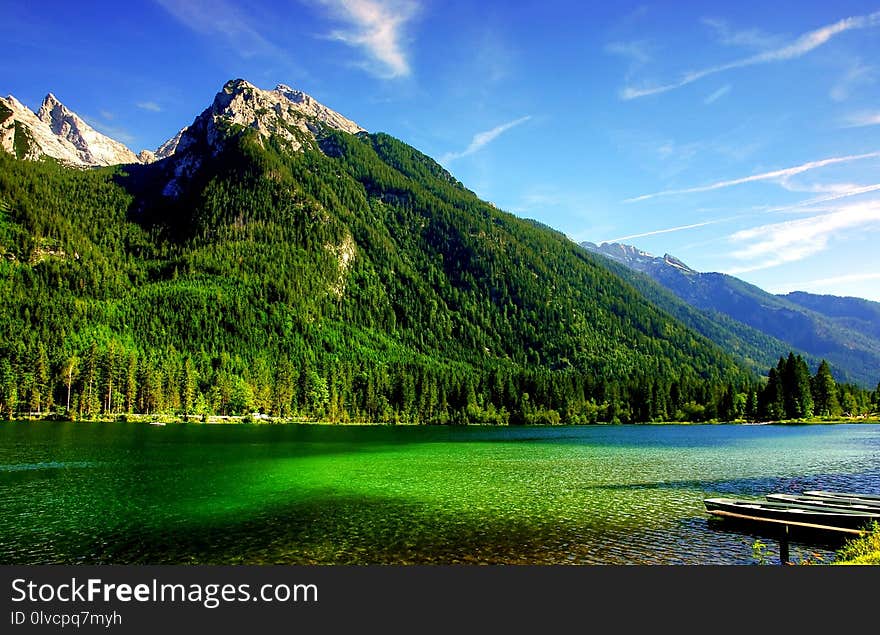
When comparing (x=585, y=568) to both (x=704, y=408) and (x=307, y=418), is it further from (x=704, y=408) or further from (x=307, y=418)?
(x=704, y=408)

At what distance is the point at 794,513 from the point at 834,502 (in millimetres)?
5599

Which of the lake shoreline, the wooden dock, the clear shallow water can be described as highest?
the wooden dock

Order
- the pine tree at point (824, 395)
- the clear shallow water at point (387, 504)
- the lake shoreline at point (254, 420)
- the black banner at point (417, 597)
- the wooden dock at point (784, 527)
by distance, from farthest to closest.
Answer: the pine tree at point (824, 395) → the lake shoreline at point (254, 420) → the clear shallow water at point (387, 504) → the wooden dock at point (784, 527) → the black banner at point (417, 597)

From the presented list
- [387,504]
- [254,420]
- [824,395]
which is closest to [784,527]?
[387,504]

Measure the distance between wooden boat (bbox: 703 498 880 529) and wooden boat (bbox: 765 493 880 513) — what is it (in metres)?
0.88

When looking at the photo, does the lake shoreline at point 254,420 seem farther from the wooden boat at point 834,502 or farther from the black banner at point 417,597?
the wooden boat at point 834,502

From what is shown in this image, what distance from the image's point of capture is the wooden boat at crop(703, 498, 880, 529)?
31.1 meters

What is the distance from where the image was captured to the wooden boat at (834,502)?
33.8 meters

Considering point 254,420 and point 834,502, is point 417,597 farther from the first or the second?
point 254,420

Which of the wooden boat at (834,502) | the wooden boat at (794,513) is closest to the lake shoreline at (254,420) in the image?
the wooden boat at (834,502)

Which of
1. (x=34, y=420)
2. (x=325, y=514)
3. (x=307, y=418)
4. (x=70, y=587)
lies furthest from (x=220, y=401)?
Answer: (x=70, y=587)

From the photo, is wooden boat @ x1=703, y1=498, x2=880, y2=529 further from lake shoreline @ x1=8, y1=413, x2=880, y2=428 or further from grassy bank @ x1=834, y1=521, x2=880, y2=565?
lake shoreline @ x1=8, y1=413, x2=880, y2=428

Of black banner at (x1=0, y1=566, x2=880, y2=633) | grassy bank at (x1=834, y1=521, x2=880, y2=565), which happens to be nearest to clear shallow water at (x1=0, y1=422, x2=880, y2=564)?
grassy bank at (x1=834, y1=521, x2=880, y2=565)

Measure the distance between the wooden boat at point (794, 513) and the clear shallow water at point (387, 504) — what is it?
1.48m
